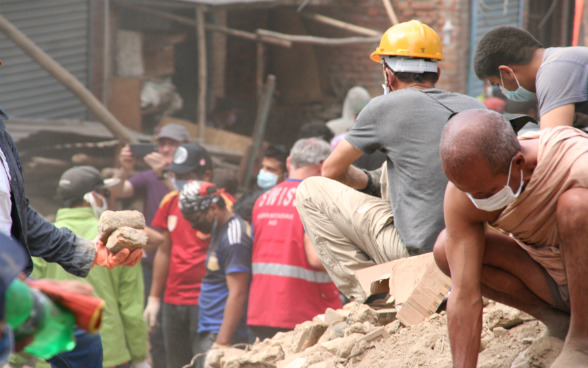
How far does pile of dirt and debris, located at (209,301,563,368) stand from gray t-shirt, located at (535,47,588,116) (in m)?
1.29

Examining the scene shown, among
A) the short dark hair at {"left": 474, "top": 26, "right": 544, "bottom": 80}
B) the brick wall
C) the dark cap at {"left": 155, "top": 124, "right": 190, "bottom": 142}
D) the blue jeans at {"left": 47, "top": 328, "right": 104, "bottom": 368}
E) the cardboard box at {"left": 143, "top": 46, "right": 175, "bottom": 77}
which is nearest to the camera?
the blue jeans at {"left": 47, "top": 328, "right": 104, "bottom": 368}

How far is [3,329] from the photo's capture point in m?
2.05

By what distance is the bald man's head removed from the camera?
2.91 meters

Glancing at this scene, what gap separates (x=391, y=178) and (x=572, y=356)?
1.65 meters

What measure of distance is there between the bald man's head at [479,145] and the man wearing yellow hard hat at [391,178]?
1.24 m

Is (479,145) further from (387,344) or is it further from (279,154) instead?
(279,154)

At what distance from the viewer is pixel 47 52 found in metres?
9.88

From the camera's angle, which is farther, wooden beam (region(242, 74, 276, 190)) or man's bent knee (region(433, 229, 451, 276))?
wooden beam (region(242, 74, 276, 190))

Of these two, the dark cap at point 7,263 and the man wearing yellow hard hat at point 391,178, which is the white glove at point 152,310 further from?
the dark cap at point 7,263

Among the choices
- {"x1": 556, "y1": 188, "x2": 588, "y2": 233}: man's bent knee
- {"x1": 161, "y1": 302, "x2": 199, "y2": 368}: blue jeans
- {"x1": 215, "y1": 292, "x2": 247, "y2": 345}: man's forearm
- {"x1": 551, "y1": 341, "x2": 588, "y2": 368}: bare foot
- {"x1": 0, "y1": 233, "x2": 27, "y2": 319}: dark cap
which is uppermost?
{"x1": 0, "y1": 233, "x2": 27, "y2": 319}: dark cap

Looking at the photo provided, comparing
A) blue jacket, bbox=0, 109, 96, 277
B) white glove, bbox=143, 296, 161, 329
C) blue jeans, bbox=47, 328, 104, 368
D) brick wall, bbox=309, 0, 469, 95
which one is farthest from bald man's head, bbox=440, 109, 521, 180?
brick wall, bbox=309, 0, 469, 95

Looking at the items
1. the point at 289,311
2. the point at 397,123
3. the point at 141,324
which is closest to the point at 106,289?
the point at 141,324

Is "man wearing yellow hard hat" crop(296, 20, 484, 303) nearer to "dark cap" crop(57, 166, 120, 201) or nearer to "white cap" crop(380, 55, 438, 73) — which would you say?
"white cap" crop(380, 55, 438, 73)

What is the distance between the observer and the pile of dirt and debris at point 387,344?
11.7ft
